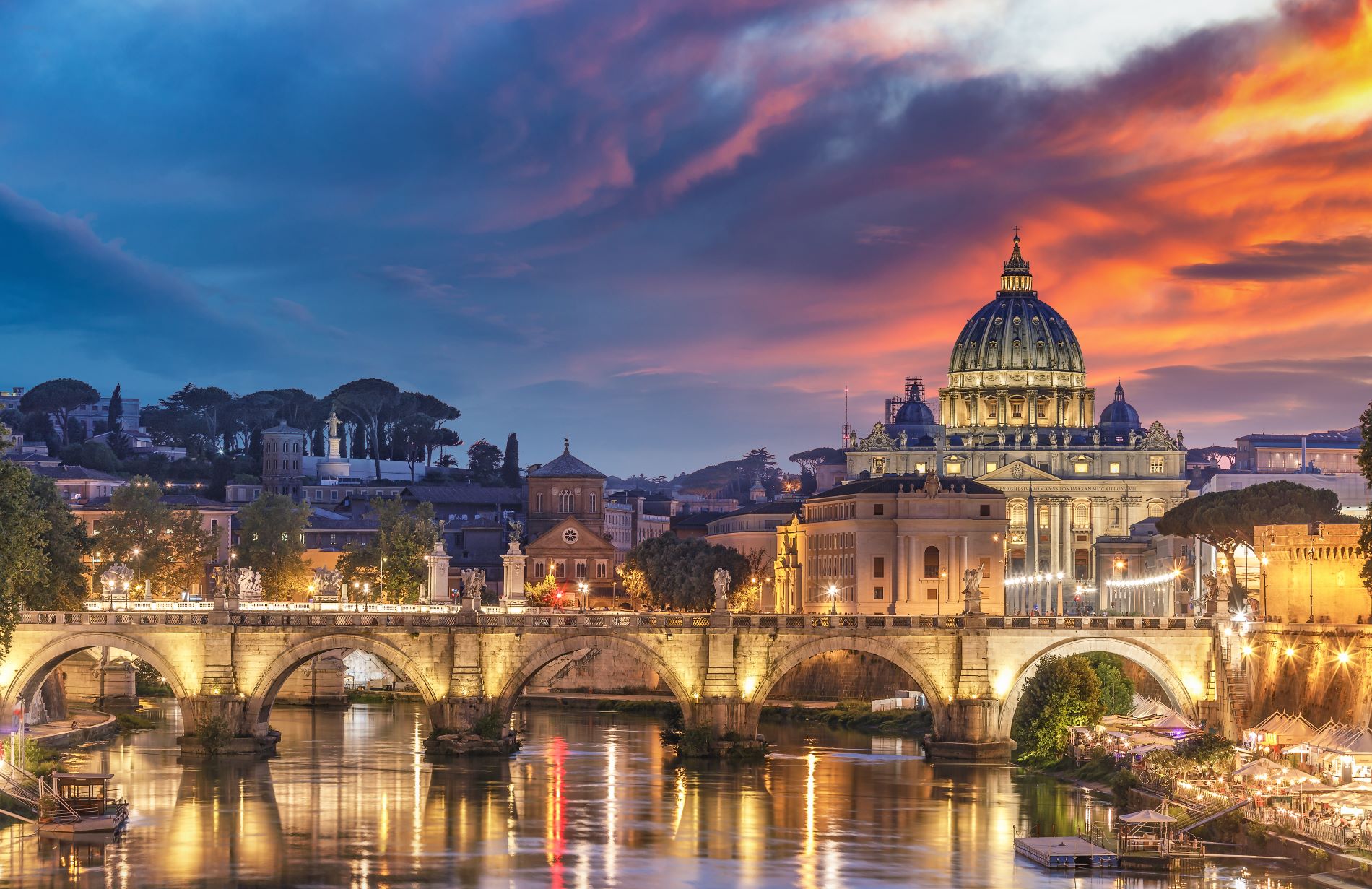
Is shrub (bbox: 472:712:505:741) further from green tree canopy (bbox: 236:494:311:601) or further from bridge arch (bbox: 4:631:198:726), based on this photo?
green tree canopy (bbox: 236:494:311:601)

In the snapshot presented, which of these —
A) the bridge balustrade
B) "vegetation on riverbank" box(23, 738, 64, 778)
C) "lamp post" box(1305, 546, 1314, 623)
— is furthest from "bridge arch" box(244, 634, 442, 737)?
"lamp post" box(1305, 546, 1314, 623)

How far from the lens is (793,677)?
11919cm

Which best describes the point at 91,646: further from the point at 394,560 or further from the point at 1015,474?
the point at 1015,474

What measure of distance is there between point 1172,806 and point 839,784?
51.3 feet

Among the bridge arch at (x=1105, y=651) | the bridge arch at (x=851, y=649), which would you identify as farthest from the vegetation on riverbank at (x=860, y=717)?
the bridge arch at (x=1105, y=651)

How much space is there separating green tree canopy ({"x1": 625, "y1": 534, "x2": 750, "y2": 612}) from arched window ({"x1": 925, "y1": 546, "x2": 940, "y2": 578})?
1215 cm

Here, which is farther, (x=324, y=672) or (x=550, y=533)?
(x=550, y=533)

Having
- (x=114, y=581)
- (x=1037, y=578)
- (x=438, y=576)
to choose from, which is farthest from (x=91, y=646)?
(x=1037, y=578)

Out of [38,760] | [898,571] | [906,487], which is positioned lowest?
[38,760]

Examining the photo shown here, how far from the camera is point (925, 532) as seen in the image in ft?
483

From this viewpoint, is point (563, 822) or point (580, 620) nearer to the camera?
point (563, 822)

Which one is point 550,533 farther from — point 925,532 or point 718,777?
point 718,777

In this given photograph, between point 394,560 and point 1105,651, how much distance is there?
57.6 meters

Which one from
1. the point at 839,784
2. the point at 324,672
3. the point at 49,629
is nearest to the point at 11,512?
the point at 49,629
